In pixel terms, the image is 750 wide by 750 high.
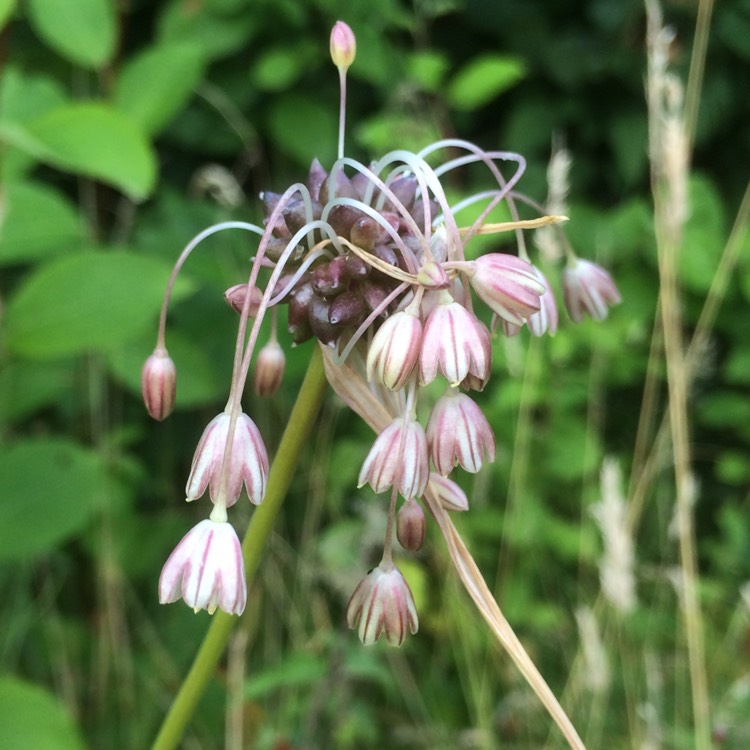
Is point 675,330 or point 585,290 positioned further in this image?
point 675,330

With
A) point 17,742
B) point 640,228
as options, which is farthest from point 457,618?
point 640,228

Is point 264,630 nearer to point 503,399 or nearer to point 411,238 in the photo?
point 503,399

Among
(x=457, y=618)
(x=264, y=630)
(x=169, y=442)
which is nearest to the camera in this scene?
(x=457, y=618)

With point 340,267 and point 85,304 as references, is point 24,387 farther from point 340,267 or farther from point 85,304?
point 340,267

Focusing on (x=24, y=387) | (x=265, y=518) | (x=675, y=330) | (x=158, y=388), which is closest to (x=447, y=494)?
(x=265, y=518)

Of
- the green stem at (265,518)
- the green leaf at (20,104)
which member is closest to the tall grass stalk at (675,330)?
the green stem at (265,518)

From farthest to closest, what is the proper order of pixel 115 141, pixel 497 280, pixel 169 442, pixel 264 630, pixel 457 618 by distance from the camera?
pixel 169 442
pixel 264 630
pixel 457 618
pixel 115 141
pixel 497 280

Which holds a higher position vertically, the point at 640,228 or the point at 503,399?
the point at 640,228
